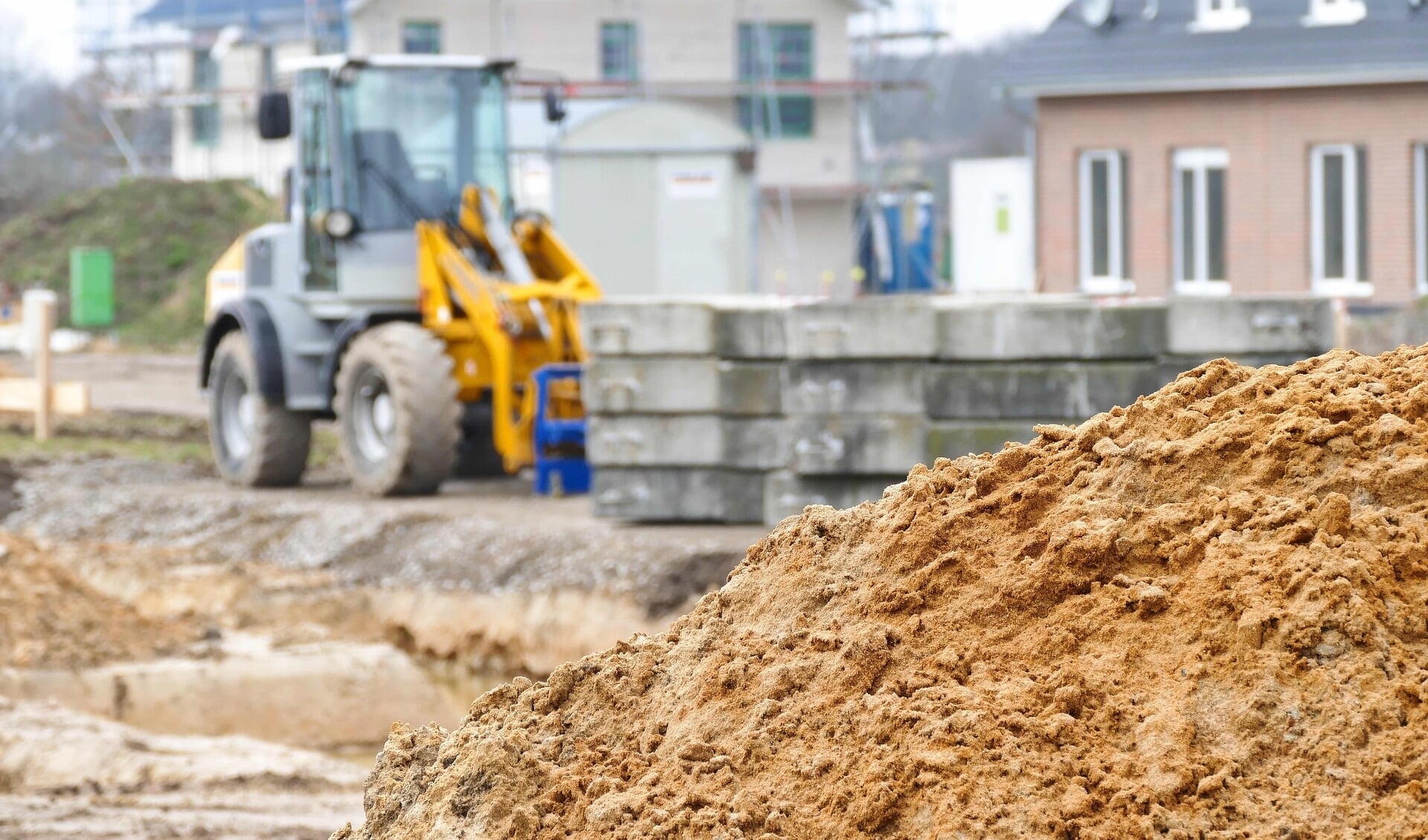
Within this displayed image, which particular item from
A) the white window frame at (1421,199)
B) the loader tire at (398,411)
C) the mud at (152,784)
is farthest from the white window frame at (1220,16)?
the mud at (152,784)

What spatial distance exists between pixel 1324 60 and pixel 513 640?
16.5m

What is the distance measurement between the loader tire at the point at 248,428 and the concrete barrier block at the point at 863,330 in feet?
18.2

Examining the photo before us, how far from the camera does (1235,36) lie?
81.2 ft

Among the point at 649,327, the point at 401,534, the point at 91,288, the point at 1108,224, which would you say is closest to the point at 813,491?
the point at 649,327

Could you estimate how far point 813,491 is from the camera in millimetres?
10961

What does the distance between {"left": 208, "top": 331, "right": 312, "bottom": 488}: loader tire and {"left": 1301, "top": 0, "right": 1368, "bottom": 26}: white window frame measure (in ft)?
48.9

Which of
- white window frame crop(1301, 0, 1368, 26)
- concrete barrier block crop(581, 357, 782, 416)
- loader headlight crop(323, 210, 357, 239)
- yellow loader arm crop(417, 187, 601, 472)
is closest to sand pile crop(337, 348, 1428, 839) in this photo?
concrete barrier block crop(581, 357, 782, 416)

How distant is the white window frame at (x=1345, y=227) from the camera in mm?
23984

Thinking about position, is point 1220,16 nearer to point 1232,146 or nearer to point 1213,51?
point 1213,51

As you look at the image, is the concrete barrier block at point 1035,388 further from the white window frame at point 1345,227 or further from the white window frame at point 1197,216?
the white window frame at point 1197,216

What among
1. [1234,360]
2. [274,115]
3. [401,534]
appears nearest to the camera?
[1234,360]

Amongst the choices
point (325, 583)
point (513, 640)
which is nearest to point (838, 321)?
point (513, 640)

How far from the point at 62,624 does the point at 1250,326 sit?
6.46m

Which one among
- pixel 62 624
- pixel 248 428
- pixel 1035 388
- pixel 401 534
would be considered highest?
pixel 1035 388
